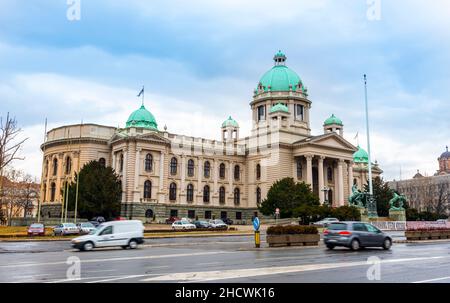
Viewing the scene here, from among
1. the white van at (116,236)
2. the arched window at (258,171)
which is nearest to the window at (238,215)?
the arched window at (258,171)

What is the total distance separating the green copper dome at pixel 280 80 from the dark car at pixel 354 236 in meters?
72.9

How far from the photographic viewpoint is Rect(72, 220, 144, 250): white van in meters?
26.9

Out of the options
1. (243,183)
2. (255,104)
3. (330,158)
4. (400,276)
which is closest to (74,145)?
(243,183)

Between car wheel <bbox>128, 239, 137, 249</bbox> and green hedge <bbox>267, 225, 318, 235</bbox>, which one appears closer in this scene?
green hedge <bbox>267, 225, 318, 235</bbox>

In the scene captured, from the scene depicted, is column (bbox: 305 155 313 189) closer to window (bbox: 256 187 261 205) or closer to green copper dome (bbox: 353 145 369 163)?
window (bbox: 256 187 261 205)

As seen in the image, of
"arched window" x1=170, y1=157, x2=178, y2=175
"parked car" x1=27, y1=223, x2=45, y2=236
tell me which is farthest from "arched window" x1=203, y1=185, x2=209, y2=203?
"parked car" x1=27, y1=223, x2=45, y2=236

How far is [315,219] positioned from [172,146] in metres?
29.0

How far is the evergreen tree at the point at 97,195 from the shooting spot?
65.6 m

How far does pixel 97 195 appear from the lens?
6550cm

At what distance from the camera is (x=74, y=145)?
77.9 meters

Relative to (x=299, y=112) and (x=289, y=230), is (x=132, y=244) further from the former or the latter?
(x=299, y=112)

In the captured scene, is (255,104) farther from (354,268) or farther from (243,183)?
(354,268)

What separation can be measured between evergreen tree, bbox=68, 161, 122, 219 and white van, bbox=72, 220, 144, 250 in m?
39.1

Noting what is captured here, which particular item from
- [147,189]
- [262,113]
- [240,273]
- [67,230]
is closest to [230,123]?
[262,113]
